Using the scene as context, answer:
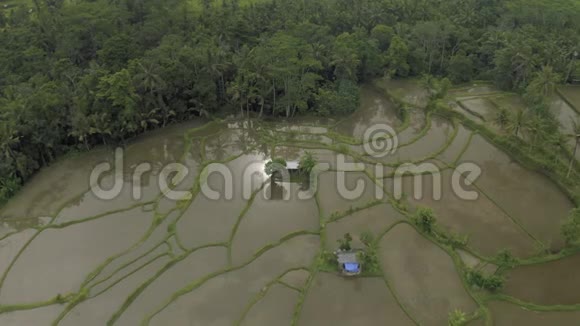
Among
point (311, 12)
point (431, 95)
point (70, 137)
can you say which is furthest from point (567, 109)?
point (70, 137)

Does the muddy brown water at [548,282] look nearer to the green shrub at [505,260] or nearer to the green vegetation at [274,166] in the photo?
the green shrub at [505,260]

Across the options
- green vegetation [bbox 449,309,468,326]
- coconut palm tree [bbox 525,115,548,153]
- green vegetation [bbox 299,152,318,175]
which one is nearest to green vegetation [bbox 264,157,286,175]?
green vegetation [bbox 299,152,318,175]

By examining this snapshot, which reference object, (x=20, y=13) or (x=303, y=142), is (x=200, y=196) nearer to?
(x=303, y=142)

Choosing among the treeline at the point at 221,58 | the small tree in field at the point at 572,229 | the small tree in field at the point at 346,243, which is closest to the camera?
the small tree in field at the point at 572,229

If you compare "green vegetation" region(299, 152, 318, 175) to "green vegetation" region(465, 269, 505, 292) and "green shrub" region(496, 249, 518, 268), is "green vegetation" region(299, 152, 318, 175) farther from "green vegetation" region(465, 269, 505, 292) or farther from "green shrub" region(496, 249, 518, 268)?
"green shrub" region(496, 249, 518, 268)

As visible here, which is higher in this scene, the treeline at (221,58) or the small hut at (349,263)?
the treeline at (221,58)

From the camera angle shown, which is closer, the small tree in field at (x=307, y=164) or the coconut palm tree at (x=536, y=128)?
the coconut palm tree at (x=536, y=128)

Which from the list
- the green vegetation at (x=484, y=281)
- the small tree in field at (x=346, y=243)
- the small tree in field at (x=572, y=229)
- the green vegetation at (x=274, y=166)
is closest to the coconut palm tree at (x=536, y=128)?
the small tree in field at (x=572, y=229)
